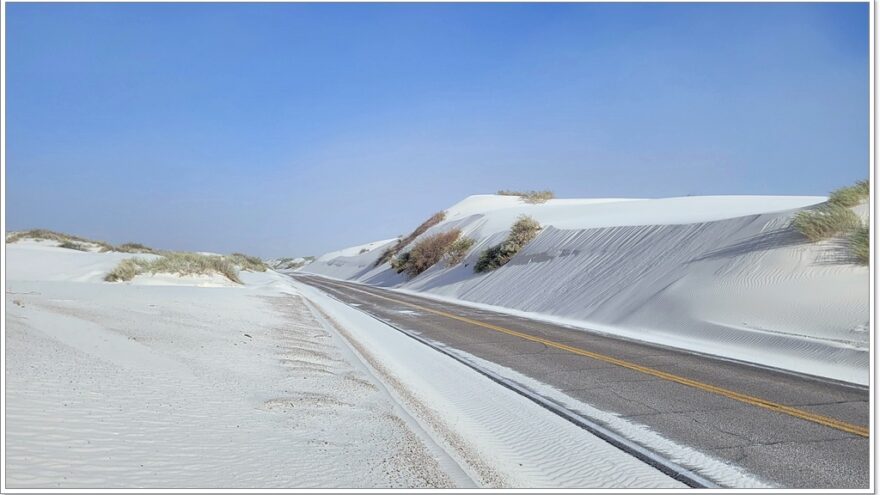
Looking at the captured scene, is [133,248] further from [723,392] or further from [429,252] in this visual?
[723,392]

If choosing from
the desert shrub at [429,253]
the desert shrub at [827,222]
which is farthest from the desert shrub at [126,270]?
the desert shrub at [827,222]

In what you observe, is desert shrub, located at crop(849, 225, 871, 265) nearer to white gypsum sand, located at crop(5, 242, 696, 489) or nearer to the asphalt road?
the asphalt road

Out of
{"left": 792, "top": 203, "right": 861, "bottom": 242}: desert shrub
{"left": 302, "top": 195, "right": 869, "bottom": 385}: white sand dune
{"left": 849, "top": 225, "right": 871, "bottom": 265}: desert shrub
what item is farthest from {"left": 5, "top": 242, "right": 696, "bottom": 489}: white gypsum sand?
{"left": 792, "top": 203, "right": 861, "bottom": 242}: desert shrub

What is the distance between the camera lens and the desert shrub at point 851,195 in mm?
16609

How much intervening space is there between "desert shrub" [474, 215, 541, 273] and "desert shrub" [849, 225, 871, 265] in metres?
21.8

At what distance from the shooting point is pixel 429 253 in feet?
163

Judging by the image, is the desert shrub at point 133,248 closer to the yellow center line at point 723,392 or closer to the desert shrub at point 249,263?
the desert shrub at point 249,263

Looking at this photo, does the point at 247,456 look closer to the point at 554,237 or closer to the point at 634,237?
the point at 634,237

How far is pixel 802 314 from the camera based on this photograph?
1337cm

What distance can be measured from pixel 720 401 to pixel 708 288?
1049 centimetres

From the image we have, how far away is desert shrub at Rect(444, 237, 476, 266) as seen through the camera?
4409 centimetres

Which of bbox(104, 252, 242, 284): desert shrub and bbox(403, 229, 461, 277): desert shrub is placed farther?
bbox(403, 229, 461, 277): desert shrub

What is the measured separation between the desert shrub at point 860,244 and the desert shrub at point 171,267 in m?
27.3

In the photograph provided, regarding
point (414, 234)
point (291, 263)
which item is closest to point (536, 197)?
point (414, 234)
